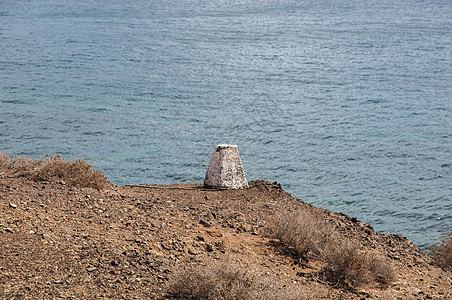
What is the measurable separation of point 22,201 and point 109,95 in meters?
17.2

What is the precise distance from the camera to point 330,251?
237 inches

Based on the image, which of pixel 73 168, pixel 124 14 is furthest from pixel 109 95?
pixel 124 14

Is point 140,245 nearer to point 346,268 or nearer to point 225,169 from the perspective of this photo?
point 346,268

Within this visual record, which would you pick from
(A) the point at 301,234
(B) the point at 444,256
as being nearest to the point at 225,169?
(A) the point at 301,234

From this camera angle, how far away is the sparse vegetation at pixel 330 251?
577 centimetres

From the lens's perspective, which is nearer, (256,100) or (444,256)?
(444,256)

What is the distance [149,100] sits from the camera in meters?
22.3

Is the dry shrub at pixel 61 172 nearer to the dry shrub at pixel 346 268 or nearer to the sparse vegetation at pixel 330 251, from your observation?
the sparse vegetation at pixel 330 251

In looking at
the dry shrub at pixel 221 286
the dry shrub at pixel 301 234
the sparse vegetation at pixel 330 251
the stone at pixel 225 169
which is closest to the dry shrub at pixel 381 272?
the sparse vegetation at pixel 330 251

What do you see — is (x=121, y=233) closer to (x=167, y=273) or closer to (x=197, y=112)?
(x=167, y=273)

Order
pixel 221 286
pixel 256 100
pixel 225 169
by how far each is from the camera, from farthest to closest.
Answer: pixel 256 100 < pixel 225 169 < pixel 221 286

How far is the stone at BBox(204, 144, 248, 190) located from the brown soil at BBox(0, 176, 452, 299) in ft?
1.77

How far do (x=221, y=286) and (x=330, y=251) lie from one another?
6.85 ft

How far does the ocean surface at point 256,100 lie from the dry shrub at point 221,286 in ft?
21.3
